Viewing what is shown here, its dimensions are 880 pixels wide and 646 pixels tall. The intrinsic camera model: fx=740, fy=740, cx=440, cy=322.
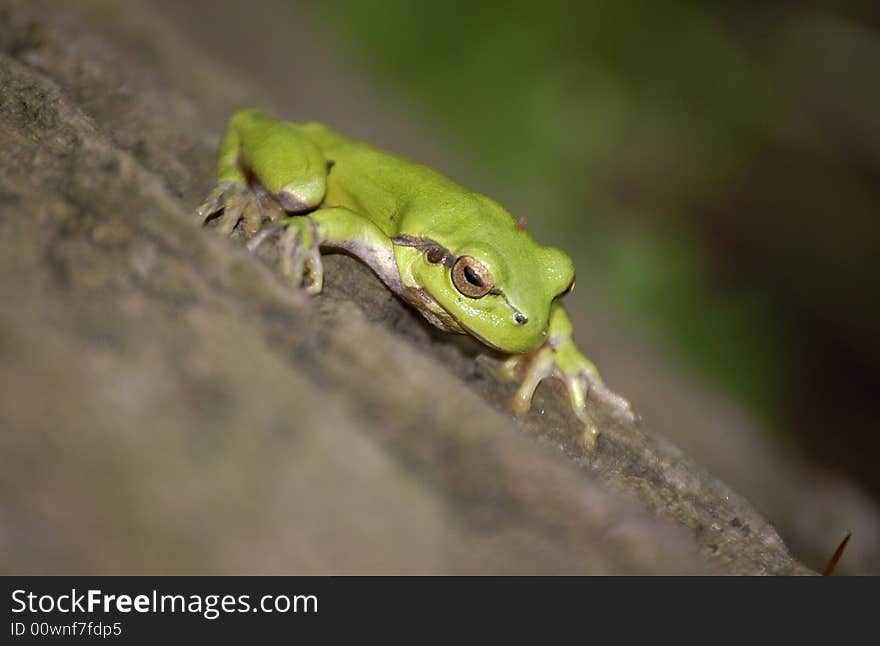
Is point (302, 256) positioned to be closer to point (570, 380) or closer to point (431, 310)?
point (431, 310)

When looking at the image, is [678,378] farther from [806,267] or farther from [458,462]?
[458,462]

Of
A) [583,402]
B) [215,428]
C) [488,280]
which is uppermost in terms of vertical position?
[488,280]

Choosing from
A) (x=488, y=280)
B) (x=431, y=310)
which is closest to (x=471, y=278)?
(x=488, y=280)

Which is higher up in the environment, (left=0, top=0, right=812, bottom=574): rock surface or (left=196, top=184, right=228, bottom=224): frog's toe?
(left=196, top=184, right=228, bottom=224): frog's toe

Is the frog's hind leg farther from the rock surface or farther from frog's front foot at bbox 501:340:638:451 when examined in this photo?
frog's front foot at bbox 501:340:638:451

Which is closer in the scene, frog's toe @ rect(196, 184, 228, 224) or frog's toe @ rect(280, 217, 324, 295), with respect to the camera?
frog's toe @ rect(280, 217, 324, 295)

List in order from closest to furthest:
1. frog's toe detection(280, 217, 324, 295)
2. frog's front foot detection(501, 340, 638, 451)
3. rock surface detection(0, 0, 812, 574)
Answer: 1. rock surface detection(0, 0, 812, 574)
2. frog's toe detection(280, 217, 324, 295)
3. frog's front foot detection(501, 340, 638, 451)

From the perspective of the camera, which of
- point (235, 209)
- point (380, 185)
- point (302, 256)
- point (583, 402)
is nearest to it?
point (302, 256)

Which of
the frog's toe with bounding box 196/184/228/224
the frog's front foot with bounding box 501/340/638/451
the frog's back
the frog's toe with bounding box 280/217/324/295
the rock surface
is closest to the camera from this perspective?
the rock surface

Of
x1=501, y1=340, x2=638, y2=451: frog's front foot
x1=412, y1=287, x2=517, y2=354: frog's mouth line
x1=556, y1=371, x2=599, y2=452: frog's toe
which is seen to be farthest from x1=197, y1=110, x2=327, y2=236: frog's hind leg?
x1=556, y1=371, x2=599, y2=452: frog's toe
